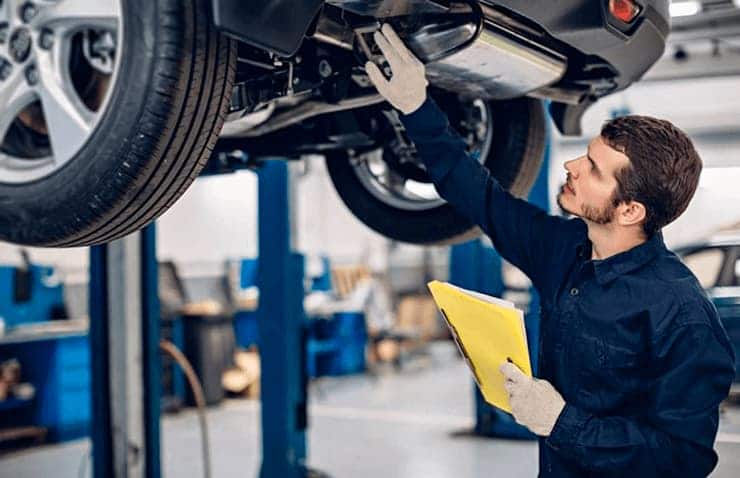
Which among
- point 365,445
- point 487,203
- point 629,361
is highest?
point 487,203

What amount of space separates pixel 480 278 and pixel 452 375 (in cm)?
303

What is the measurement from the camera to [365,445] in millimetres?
5168

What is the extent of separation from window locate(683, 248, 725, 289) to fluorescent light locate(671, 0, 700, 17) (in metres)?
2.20

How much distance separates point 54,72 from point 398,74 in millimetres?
595

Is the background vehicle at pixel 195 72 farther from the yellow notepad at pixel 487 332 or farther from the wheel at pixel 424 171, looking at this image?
the yellow notepad at pixel 487 332

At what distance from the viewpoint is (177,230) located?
7641mm

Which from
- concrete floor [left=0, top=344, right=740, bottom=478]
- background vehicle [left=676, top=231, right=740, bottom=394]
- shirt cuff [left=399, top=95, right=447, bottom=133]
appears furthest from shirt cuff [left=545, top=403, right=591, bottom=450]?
background vehicle [left=676, top=231, right=740, bottom=394]

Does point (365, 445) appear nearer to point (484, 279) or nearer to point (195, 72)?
point (484, 279)

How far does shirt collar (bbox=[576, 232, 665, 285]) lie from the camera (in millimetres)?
1508

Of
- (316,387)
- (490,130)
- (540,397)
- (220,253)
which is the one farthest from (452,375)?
(540,397)

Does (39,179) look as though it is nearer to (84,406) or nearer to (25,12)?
(25,12)

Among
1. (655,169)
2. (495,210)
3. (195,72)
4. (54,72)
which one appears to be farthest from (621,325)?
(54,72)

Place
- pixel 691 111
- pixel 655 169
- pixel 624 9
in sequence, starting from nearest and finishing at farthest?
1. pixel 655 169
2. pixel 624 9
3. pixel 691 111

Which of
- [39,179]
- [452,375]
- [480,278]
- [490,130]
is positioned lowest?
[452,375]
